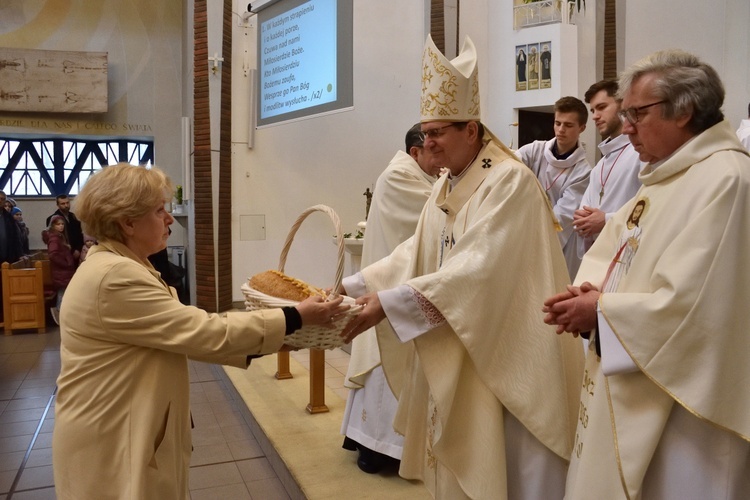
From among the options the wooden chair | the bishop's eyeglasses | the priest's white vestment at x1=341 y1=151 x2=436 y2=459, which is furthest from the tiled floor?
the bishop's eyeglasses

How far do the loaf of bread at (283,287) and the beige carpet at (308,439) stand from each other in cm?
143

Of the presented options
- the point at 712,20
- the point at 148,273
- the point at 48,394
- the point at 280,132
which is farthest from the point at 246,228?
the point at 148,273

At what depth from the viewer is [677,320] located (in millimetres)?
1627

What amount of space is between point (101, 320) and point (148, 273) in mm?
183

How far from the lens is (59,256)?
358 inches

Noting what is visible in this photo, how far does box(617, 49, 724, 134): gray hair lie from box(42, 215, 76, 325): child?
8660 millimetres

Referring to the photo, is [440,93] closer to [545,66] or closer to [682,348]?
[682,348]

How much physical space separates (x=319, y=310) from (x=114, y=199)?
2.17 feet

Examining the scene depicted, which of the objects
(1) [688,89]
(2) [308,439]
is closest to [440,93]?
(1) [688,89]

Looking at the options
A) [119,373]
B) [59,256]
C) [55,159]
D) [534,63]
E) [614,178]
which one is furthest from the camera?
[55,159]

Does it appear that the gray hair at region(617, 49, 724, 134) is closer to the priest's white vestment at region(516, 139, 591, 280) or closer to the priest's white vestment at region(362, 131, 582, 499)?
the priest's white vestment at region(362, 131, 582, 499)

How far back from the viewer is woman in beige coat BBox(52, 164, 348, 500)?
187cm

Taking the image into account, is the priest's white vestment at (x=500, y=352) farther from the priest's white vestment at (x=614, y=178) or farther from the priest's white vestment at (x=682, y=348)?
the priest's white vestment at (x=614, y=178)

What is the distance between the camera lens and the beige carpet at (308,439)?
334 cm
